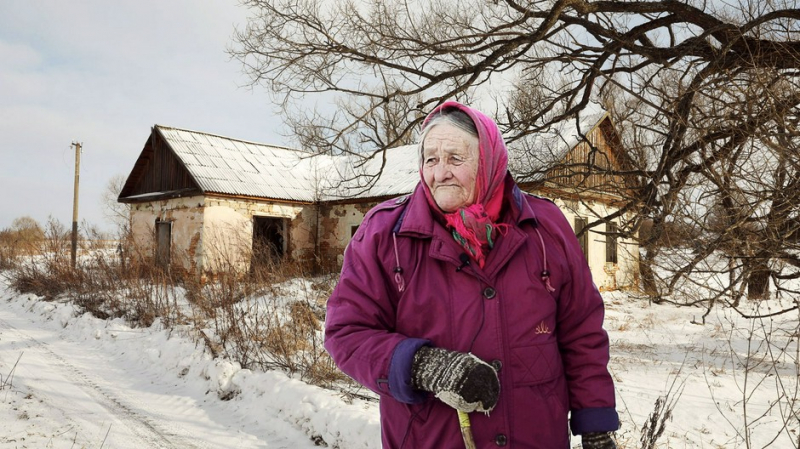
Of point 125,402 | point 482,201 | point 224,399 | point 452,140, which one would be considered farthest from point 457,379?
point 125,402

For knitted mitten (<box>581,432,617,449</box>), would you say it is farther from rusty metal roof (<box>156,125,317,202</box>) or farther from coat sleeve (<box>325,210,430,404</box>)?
rusty metal roof (<box>156,125,317,202</box>)

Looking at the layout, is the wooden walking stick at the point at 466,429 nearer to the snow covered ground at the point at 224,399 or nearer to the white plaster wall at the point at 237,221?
the snow covered ground at the point at 224,399

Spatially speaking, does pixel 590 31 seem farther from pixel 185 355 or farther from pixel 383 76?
pixel 185 355

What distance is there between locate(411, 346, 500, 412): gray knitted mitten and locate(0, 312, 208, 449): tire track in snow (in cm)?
371

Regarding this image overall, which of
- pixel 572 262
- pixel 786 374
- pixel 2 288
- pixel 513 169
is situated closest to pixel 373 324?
pixel 572 262

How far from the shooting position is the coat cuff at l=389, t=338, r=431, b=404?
57.7 inches

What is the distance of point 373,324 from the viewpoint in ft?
5.28

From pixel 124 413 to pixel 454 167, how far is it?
16.0 feet

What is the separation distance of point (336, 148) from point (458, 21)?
255 centimetres

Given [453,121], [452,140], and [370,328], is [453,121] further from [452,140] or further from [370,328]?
[370,328]

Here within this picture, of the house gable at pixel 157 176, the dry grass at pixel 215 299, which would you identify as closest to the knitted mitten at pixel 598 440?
the dry grass at pixel 215 299

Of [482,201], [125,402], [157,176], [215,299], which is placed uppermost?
[157,176]

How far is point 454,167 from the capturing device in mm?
1710

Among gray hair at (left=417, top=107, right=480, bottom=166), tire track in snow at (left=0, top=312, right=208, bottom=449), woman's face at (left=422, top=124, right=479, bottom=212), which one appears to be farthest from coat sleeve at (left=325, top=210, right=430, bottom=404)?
tire track in snow at (left=0, top=312, right=208, bottom=449)
